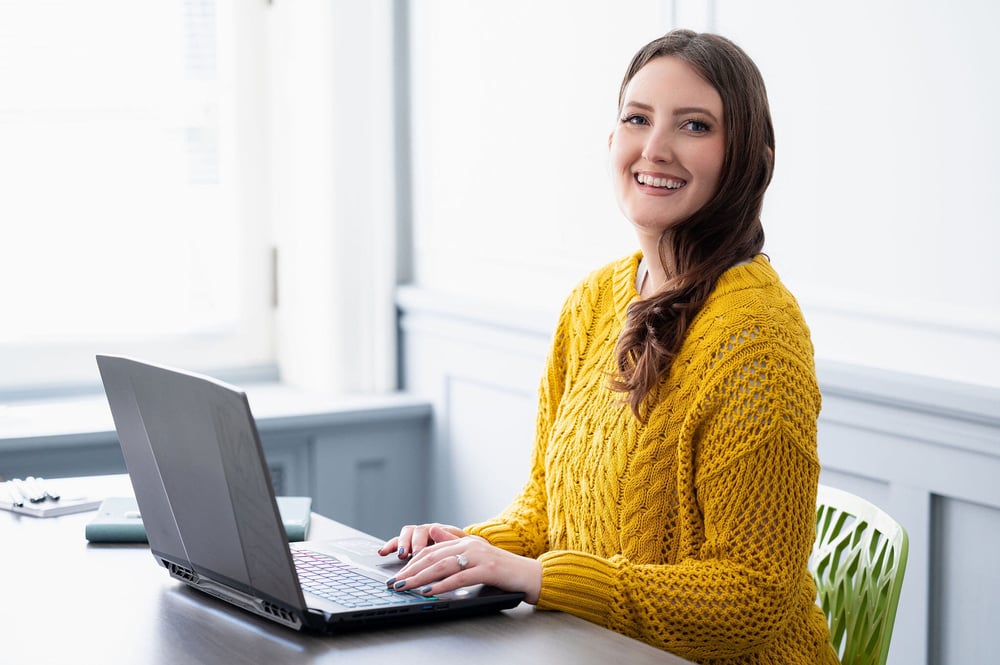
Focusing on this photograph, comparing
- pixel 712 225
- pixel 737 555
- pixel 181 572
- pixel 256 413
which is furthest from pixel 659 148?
pixel 256 413

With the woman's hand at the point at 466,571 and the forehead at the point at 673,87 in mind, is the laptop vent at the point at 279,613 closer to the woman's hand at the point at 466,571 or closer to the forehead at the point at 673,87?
the woman's hand at the point at 466,571

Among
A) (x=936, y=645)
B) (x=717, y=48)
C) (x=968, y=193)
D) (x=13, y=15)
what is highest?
(x=13, y=15)

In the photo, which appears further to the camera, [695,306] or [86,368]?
[86,368]

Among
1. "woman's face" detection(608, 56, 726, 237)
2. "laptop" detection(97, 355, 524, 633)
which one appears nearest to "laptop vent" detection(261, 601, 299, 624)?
"laptop" detection(97, 355, 524, 633)

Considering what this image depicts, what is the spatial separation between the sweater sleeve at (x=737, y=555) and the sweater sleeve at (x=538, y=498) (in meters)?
0.32

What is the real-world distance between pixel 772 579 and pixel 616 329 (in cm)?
46

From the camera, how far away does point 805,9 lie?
7.06 feet

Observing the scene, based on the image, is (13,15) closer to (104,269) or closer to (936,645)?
(104,269)

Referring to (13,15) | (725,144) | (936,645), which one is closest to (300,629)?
(725,144)

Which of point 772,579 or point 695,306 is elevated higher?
point 695,306

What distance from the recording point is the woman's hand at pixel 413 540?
1541mm

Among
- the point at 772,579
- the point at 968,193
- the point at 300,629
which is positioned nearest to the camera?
the point at 300,629

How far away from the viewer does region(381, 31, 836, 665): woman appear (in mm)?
1448

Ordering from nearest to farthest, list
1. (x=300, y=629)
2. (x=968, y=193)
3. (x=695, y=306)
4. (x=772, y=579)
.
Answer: (x=300, y=629), (x=772, y=579), (x=695, y=306), (x=968, y=193)
